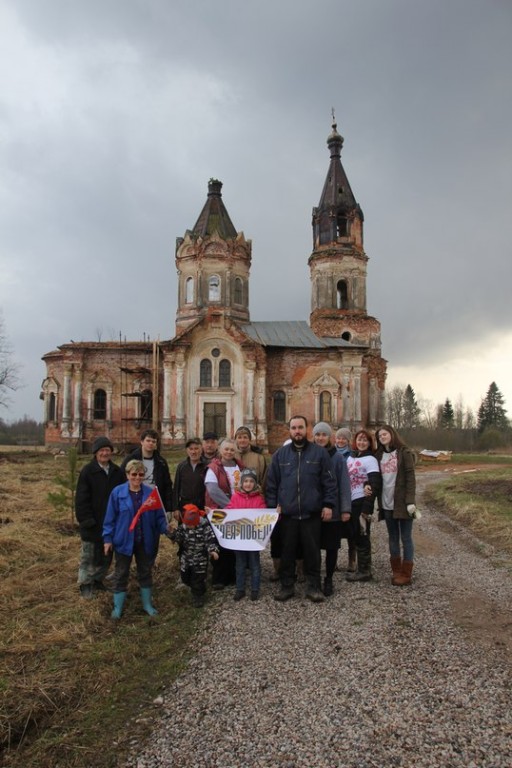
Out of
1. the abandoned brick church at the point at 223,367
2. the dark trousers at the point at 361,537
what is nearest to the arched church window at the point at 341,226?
the abandoned brick church at the point at 223,367

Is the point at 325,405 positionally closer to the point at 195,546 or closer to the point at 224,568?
the point at 224,568

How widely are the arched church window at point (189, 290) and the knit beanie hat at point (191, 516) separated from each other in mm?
28898

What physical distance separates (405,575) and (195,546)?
2777 millimetres

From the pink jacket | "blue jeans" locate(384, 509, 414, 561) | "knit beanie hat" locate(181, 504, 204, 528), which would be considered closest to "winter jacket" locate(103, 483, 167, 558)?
"knit beanie hat" locate(181, 504, 204, 528)

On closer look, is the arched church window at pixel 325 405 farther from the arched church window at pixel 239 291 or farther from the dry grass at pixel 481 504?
the dry grass at pixel 481 504

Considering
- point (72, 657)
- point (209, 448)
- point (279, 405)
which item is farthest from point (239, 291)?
point (72, 657)

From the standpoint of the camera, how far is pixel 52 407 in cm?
3325

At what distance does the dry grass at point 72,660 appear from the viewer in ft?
12.0

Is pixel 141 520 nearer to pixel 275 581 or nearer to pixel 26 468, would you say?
pixel 275 581

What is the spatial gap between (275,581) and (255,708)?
3341 mm

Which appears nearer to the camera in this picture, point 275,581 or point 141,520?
point 141,520

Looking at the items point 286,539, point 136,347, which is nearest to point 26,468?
point 136,347

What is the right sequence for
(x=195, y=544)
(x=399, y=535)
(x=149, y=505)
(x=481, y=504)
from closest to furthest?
(x=149, y=505)
(x=195, y=544)
(x=399, y=535)
(x=481, y=504)

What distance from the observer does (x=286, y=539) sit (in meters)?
6.56
